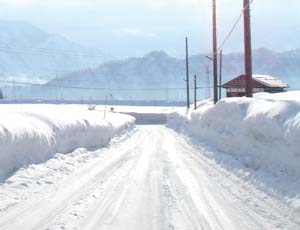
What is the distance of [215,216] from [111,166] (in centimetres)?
864

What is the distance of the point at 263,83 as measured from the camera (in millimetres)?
66812

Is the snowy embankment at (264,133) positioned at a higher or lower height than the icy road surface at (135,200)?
higher

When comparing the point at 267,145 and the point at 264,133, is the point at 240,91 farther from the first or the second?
the point at 267,145

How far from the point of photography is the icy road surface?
27.5 ft

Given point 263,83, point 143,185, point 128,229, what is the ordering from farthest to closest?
1. point 263,83
2. point 143,185
3. point 128,229

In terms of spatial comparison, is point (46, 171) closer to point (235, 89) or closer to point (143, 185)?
point (143, 185)

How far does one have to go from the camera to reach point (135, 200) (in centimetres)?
1043

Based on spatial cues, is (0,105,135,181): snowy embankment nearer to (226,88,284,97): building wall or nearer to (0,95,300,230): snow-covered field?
(0,95,300,230): snow-covered field

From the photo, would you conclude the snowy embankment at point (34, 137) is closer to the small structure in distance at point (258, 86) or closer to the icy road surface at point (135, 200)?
the icy road surface at point (135, 200)

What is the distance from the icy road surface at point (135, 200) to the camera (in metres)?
8.38

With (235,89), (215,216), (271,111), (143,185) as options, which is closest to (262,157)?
(271,111)

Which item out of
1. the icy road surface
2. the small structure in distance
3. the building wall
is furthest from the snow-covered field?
the building wall

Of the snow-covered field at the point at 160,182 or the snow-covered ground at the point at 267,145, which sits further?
the snow-covered ground at the point at 267,145

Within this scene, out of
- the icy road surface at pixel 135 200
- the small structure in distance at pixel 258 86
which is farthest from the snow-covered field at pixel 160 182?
the small structure in distance at pixel 258 86
